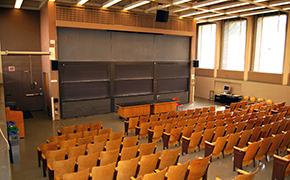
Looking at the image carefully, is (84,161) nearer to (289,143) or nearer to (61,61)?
(289,143)

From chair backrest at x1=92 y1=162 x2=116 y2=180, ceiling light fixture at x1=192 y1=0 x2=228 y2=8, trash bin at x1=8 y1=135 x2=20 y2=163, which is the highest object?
ceiling light fixture at x1=192 y1=0 x2=228 y2=8

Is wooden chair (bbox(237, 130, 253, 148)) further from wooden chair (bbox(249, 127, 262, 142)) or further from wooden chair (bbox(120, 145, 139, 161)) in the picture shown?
wooden chair (bbox(120, 145, 139, 161))

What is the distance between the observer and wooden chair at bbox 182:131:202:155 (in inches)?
262

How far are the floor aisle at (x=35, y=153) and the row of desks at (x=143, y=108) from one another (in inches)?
21.3

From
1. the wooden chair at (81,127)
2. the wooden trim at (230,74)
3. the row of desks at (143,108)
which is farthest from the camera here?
the wooden trim at (230,74)

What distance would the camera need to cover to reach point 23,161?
22.5 feet

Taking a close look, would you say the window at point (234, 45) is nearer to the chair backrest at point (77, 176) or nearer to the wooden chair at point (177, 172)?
the wooden chair at point (177, 172)

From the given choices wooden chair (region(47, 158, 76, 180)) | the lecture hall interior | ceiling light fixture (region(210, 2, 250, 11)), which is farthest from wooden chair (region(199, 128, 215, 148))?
ceiling light fixture (region(210, 2, 250, 11))

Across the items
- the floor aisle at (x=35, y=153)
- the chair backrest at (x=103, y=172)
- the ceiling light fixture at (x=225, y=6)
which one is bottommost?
the floor aisle at (x=35, y=153)

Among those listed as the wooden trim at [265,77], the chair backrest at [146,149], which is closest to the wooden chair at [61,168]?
the chair backrest at [146,149]

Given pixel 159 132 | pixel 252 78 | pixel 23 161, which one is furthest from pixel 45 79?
pixel 252 78

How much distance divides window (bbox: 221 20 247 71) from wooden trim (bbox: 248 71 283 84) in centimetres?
92

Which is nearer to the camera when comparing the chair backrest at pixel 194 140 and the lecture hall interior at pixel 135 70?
the chair backrest at pixel 194 140

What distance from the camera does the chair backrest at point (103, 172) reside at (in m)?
4.29
